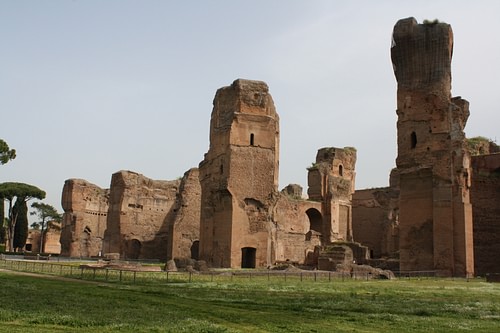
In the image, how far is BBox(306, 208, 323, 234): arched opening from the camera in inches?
1688

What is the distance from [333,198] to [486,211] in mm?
14548

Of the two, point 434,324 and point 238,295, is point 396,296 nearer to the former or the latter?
point 238,295

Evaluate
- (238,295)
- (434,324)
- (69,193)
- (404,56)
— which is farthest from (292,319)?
(69,193)

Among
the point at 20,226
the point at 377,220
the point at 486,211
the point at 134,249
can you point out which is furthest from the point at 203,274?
the point at 20,226

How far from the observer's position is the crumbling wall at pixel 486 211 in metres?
28.8

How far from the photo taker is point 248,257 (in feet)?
101

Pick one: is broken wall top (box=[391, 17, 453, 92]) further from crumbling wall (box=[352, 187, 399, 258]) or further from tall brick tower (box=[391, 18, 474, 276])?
crumbling wall (box=[352, 187, 399, 258])

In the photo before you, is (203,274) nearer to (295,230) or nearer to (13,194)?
(295,230)

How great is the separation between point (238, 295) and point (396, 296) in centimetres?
402

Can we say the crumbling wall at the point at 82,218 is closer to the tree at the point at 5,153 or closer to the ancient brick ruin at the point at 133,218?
the ancient brick ruin at the point at 133,218

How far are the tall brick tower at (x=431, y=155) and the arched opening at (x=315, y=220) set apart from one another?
15364 millimetres

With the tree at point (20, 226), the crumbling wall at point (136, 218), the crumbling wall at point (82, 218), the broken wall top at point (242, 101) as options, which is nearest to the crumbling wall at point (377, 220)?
the broken wall top at point (242, 101)

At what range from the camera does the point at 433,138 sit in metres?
27.1

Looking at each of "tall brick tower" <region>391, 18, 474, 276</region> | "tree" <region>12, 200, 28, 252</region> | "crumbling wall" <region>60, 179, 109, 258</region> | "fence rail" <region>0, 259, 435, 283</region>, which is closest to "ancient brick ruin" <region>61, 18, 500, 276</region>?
"tall brick tower" <region>391, 18, 474, 276</region>
